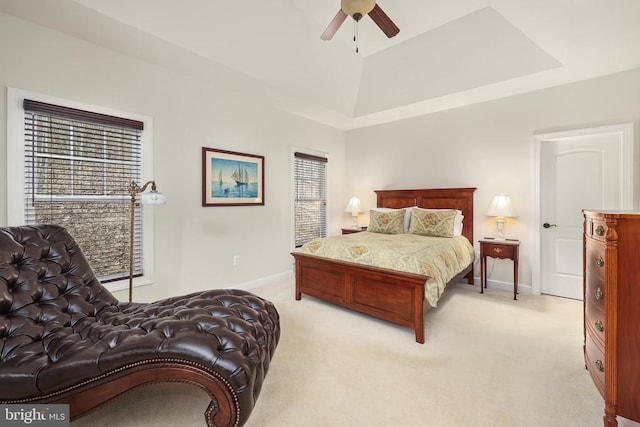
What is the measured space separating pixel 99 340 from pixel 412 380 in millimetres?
1871

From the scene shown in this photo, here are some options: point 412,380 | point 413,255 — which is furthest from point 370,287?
point 412,380

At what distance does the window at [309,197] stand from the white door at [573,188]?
10.6 ft

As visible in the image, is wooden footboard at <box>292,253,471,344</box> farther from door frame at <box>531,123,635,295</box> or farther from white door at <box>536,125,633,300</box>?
white door at <box>536,125,633,300</box>

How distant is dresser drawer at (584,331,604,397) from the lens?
1.51 metres

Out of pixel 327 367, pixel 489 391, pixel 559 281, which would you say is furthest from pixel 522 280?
pixel 327 367

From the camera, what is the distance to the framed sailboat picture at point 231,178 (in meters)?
3.52

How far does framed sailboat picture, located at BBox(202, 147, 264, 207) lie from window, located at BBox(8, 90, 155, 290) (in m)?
0.73

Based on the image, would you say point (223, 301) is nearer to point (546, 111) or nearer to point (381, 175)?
point (381, 175)

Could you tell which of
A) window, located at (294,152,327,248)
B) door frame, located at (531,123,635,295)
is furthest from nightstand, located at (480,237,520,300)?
window, located at (294,152,327,248)

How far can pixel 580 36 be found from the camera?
8.98ft

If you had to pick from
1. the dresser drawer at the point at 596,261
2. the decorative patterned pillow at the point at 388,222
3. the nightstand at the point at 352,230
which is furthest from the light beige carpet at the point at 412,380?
the nightstand at the point at 352,230

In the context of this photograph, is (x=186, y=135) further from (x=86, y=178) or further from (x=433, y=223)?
(x=433, y=223)

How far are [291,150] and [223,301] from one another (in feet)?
10.2

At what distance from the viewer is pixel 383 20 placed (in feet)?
8.55
